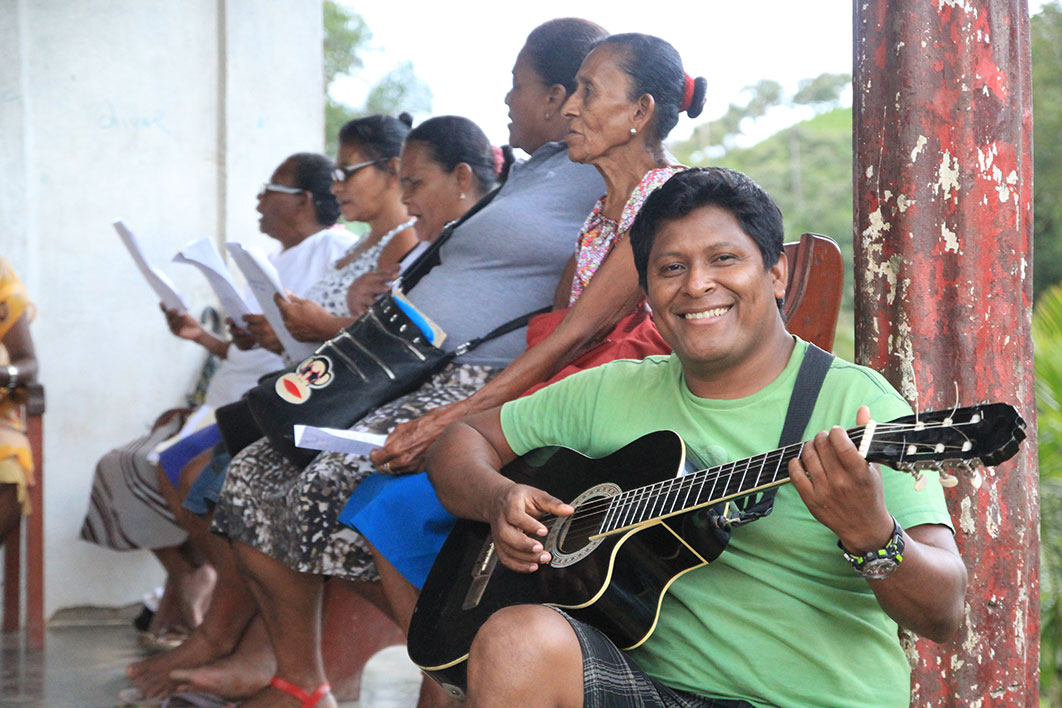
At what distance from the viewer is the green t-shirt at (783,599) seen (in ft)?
5.53

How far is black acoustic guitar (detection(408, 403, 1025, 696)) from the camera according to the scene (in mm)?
1435

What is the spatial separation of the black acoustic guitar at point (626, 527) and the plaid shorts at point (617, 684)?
0.21ft

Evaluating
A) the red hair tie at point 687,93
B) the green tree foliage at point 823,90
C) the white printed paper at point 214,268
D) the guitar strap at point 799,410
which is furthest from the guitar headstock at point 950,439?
the green tree foliage at point 823,90

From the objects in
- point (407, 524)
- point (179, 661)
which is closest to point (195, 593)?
point (179, 661)

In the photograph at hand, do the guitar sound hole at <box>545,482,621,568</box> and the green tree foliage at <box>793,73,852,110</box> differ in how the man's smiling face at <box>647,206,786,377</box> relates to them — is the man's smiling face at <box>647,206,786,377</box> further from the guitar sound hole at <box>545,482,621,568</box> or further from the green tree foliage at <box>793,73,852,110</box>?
the green tree foliage at <box>793,73,852,110</box>

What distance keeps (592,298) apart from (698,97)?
58cm

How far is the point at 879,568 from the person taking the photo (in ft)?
4.98

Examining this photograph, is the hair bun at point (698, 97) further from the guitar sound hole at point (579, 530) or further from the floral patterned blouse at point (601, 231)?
the guitar sound hole at point (579, 530)

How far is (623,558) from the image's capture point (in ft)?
5.99

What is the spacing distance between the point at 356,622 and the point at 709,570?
6.13ft

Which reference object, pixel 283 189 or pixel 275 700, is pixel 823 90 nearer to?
pixel 283 189

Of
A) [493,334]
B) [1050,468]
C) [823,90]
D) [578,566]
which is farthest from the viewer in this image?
[823,90]

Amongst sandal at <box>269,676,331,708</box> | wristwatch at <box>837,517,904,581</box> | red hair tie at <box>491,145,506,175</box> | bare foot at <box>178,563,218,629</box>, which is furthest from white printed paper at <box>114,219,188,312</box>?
wristwatch at <box>837,517,904,581</box>

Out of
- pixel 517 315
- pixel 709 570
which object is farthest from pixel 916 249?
pixel 517 315
